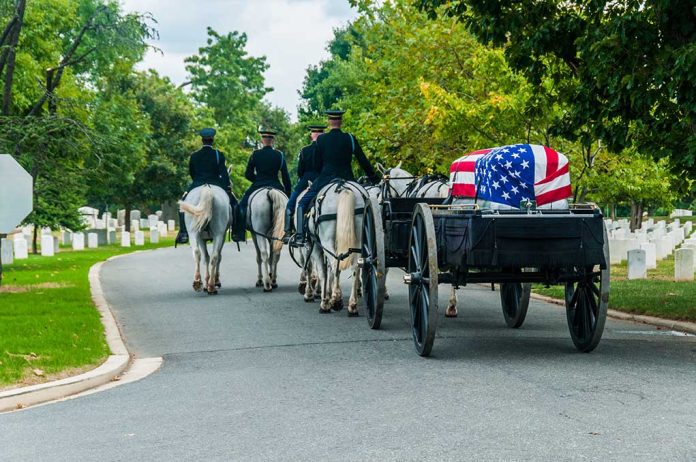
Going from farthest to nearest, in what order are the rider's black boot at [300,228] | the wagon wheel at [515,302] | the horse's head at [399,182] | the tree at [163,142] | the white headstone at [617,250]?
the tree at [163,142]
the white headstone at [617,250]
the rider's black boot at [300,228]
the horse's head at [399,182]
the wagon wheel at [515,302]

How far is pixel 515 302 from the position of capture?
12.8 meters

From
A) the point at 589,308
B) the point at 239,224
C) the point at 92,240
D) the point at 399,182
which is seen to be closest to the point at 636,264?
the point at 399,182

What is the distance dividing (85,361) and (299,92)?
7274 cm

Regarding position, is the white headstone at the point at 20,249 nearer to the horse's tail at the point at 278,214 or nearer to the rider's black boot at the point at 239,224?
the rider's black boot at the point at 239,224

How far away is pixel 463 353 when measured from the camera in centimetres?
1032

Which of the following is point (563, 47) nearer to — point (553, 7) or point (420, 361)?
point (553, 7)

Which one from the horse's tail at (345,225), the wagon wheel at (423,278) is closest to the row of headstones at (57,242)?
the horse's tail at (345,225)

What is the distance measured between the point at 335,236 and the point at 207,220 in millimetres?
4067

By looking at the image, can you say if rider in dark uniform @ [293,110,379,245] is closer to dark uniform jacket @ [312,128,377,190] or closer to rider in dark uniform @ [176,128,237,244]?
dark uniform jacket @ [312,128,377,190]

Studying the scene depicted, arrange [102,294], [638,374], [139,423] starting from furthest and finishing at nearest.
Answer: [102,294], [638,374], [139,423]

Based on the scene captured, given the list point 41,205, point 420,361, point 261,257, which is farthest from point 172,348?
point 41,205

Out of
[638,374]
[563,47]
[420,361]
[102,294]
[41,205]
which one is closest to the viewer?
[638,374]

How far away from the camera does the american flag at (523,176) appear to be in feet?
33.5

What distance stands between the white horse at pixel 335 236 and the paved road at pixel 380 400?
96 cm
